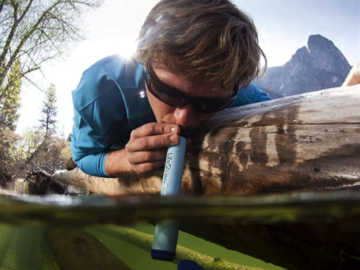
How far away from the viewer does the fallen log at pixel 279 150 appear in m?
0.38

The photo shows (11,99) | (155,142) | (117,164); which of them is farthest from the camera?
(11,99)

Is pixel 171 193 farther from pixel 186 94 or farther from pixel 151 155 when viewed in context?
pixel 186 94

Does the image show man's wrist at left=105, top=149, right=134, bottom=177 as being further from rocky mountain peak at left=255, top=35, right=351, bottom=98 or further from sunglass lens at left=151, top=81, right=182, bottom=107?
rocky mountain peak at left=255, top=35, right=351, bottom=98

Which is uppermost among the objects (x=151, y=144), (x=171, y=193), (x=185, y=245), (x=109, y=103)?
(x=109, y=103)

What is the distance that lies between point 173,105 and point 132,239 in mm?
816

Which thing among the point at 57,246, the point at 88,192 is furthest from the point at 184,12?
the point at 88,192

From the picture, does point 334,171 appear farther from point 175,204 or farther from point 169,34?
point 169,34

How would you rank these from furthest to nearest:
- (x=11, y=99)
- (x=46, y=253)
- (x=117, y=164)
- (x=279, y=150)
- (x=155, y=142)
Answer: (x=11, y=99) < (x=46, y=253) < (x=117, y=164) < (x=155, y=142) < (x=279, y=150)

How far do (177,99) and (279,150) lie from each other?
299mm

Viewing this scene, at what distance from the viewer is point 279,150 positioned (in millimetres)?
458

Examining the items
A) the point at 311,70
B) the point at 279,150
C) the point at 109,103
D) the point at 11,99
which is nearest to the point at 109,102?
the point at 109,103

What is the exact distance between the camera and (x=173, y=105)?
0.65 metres

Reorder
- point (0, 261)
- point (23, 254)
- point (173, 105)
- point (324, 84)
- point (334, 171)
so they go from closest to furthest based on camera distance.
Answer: point (334, 171) → point (173, 105) → point (0, 261) → point (23, 254) → point (324, 84)

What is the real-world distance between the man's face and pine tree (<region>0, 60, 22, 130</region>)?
380cm
